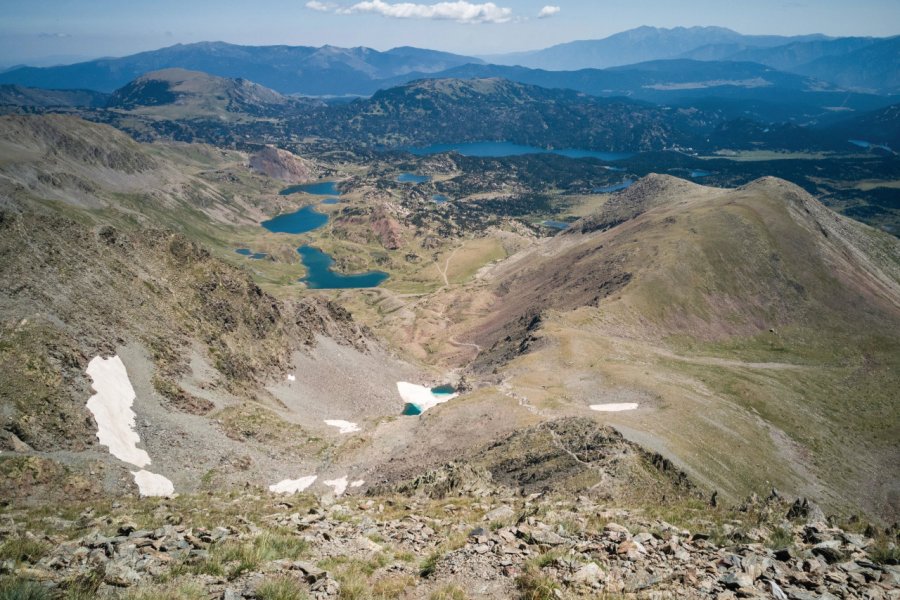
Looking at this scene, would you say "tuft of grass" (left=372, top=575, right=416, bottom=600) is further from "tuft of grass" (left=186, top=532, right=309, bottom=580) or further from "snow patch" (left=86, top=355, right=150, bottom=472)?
"snow patch" (left=86, top=355, right=150, bottom=472)

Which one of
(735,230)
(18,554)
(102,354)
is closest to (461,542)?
(18,554)

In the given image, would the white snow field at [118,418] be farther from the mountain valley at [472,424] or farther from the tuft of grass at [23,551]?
the tuft of grass at [23,551]

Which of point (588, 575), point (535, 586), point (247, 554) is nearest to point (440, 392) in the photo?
point (588, 575)

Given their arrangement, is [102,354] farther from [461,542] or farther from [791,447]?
[791,447]

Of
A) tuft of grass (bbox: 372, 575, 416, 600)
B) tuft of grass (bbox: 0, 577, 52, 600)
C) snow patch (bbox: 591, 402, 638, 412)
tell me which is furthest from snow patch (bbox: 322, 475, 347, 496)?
tuft of grass (bbox: 0, 577, 52, 600)

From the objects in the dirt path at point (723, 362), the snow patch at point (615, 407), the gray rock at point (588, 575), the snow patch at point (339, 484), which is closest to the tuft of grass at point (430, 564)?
the gray rock at point (588, 575)

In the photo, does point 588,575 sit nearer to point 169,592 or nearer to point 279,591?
point 279,591
